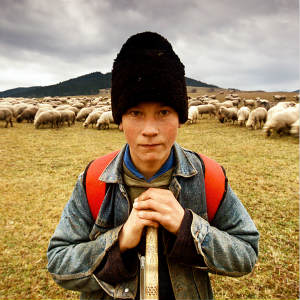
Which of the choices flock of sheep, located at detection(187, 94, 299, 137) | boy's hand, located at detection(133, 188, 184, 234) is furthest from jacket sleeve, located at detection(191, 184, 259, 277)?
flock of sheep, located at detection(187, 94, 299, 137)

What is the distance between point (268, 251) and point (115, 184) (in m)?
4.02

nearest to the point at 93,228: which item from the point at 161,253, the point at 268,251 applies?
the point at 161,253

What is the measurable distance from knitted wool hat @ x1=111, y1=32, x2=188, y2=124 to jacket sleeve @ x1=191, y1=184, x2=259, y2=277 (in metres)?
0.67

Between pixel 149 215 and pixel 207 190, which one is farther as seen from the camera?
pixel 207 190

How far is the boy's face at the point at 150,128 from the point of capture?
4.16 feet

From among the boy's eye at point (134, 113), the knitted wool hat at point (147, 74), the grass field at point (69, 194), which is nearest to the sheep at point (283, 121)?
the grass field at point (69, 194)

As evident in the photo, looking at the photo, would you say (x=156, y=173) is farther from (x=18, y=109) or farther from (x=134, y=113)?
(x=18, y=109)

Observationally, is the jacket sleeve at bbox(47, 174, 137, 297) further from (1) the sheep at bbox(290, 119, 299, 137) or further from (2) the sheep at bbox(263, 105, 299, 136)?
(2) the sheep at bbox(263, 105, 299, 136)

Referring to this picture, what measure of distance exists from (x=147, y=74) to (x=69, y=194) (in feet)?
20.3

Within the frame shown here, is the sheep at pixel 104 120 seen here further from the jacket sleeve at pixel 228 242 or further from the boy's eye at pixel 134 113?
the jacket sleeve at pixel 228 242

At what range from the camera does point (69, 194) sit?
22.2 feet

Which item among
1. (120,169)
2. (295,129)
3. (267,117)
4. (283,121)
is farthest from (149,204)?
(267,117)

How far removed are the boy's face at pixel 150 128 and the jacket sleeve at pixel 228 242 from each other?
39cm

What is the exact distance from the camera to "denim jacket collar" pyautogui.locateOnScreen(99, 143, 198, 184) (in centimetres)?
138
